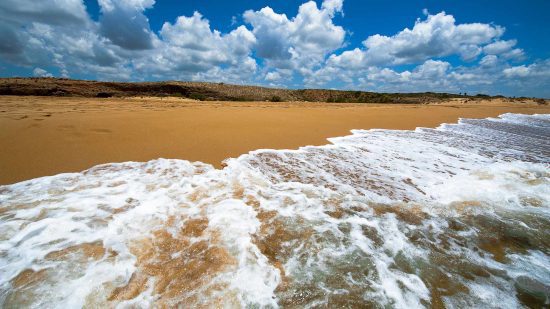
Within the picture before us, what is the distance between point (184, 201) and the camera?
3.07m

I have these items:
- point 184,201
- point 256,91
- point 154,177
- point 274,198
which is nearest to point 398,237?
point 274,198

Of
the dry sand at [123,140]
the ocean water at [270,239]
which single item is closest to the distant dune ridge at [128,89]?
the dry sand at [123,140]

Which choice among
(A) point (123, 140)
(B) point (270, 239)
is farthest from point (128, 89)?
(B) point (270, 239)

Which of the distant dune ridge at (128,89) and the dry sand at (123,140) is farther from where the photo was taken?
the distant dune ridge at (128,89)

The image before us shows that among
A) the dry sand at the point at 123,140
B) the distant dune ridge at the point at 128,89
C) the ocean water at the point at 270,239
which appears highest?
the distant dune ridge at the point at 128,89

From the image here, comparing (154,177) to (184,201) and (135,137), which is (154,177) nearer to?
(184,201)

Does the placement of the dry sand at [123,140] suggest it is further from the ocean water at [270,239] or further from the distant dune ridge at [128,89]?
the distant dune ridge at [128,89]

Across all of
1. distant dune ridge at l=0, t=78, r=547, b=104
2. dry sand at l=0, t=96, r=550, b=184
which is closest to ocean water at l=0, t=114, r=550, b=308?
dry sand at l=0, t=96, r=550, b=184

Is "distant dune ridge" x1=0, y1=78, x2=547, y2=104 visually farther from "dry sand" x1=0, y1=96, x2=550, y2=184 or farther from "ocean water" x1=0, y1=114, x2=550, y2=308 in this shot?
"ocean water" x1=0, y1=114, x2=550, y2=308

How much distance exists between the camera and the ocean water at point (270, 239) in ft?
6.15

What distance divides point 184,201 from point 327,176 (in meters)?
2.09

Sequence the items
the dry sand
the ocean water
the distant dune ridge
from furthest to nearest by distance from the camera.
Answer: the distant dune ridge, the dry sand, the ocean water

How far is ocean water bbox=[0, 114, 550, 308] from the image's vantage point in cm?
188

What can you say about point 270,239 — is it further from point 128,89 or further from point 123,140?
point 128,89
